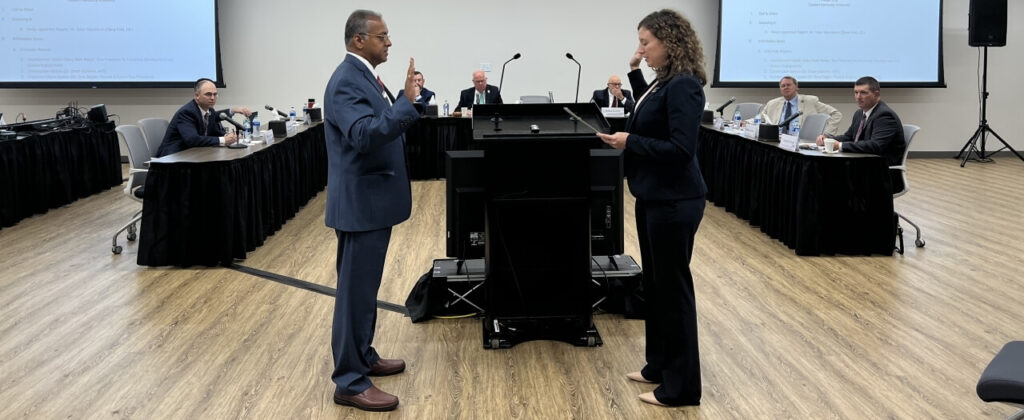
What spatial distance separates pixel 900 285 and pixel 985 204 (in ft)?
11.4

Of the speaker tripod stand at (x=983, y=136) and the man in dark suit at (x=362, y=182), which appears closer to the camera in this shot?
the man in dark suit at (x=362, y=182)

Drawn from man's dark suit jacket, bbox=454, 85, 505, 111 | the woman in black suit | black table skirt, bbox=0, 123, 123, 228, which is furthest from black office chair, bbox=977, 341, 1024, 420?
man's dark suit jacket, bbox=454, 85, 505, 111

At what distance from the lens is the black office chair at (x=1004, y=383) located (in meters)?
2.48

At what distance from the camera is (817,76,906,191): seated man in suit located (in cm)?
595

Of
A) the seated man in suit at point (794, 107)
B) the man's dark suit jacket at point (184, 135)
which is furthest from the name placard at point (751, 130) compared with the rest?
the man's dark suit jacket at point (184, 135)

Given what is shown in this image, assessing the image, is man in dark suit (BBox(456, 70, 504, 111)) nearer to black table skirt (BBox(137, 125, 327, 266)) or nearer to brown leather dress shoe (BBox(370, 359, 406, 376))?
black table skirt (BBox(137, 125, 327, 266))

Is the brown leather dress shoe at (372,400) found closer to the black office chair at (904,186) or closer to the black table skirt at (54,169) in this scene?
the black office chair at (904,186)

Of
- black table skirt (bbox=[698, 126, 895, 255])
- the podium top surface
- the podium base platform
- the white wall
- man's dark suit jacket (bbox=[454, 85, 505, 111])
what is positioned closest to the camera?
the podium top surface

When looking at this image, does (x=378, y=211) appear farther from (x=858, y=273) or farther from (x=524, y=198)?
(x=858, y=273)

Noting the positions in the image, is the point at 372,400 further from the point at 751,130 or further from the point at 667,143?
the point at 751,130

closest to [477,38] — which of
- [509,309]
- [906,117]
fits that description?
[906,117]

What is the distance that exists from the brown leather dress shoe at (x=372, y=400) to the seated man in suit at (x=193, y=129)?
3606 millimetres

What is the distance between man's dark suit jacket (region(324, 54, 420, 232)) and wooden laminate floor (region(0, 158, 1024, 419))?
78 centimetres

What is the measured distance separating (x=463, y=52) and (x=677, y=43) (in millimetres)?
8562
